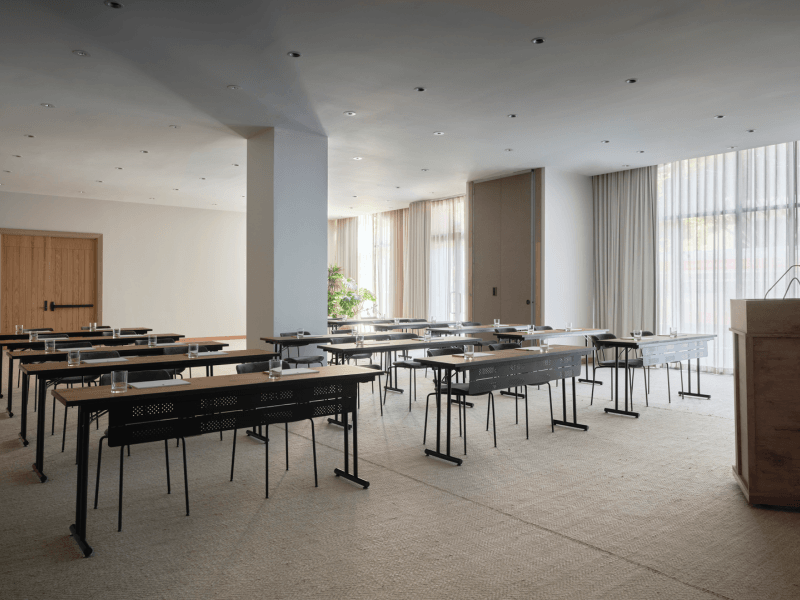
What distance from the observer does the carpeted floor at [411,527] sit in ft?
8.37

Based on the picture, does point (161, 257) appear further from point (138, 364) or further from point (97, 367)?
point (97, 367)

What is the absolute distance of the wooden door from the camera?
12.3 meters

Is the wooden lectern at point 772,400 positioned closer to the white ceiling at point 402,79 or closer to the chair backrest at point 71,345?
the white ceiling at point 402,79

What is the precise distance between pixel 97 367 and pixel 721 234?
892 centimetres

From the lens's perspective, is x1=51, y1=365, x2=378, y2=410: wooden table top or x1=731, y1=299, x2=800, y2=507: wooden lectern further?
x1=731, y1=299, x2=800, y2=507: wooden lectern

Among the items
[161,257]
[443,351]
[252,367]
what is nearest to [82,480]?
[252,367]

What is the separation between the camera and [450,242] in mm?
13320

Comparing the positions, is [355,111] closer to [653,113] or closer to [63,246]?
[653,113]

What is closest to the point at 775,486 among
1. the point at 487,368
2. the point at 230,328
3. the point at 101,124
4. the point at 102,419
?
the point at 487,368

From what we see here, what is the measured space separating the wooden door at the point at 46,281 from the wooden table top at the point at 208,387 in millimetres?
10794

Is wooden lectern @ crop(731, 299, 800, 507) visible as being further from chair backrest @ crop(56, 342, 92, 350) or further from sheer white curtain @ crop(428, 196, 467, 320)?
sheer white curtain @ crop(428, 196, 467, 320)

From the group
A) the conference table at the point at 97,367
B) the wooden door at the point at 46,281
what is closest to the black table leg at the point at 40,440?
the conference table at the point at 97,367

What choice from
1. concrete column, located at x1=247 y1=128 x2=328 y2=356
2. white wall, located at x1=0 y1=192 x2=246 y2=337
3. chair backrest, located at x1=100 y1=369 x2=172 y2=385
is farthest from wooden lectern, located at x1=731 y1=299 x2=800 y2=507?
white wall, located at x1=0 y1=192 x2=246 y2=337

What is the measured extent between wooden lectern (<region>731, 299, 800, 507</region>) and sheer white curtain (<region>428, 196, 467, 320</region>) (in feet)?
31.0
